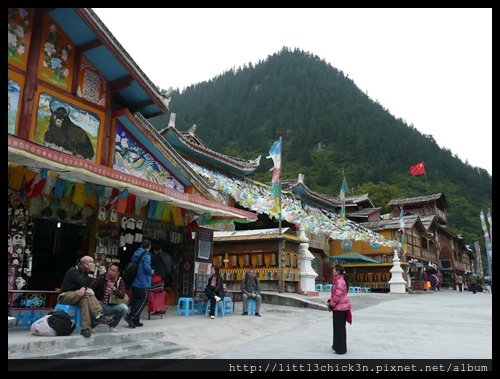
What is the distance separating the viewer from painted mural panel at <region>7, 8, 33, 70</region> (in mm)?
7964

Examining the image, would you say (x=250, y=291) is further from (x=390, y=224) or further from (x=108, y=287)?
(x=390, y=224)

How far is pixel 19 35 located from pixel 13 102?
51.0 inches

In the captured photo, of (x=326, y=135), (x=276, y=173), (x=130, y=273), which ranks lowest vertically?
(x=130, y=273)

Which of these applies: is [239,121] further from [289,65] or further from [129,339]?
[129,339]

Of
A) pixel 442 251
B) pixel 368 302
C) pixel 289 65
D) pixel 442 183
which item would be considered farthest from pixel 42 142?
pixel 289 65

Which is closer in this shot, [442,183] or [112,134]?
[112,134]

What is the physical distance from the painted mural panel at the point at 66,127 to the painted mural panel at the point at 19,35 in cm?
75

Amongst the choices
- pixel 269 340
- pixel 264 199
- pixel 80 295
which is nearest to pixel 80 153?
pixel 80 295

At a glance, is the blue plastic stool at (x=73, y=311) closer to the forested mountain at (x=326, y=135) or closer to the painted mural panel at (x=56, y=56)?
the painted mural panel at (x=56, y=56)

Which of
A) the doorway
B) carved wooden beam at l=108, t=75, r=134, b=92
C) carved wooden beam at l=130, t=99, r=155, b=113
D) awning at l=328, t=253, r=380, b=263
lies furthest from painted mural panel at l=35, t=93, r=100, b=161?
awning at l=328, t=253, r=380, b=263

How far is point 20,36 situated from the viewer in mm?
8141

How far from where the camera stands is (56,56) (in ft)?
29.1

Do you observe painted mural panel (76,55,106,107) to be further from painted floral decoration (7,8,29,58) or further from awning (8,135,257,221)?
awning (8,135,257,221)

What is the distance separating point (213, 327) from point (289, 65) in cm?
11613
